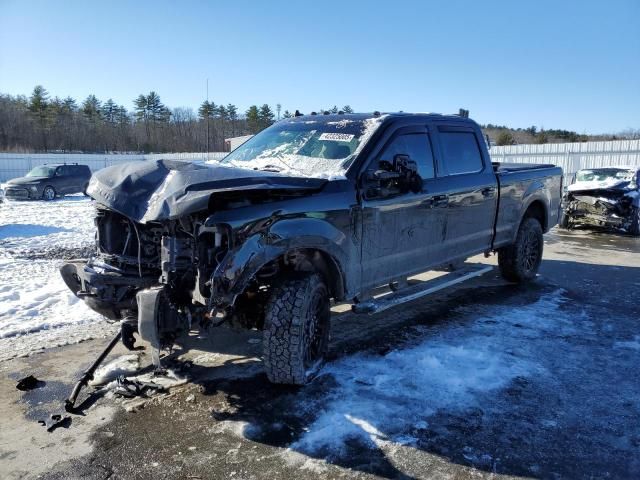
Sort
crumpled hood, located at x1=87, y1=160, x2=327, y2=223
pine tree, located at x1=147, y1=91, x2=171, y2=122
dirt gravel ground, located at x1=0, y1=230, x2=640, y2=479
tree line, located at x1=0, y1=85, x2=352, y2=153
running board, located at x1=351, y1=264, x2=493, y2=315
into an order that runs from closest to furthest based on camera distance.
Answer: dirt gravel ground, located at x1=0, y1=230, x2=640, y2=479 < crumpled hood, located at x1=87, y1=160, x2=327, y2=223 < running board, located at x1=351, y1=264, x2=493, y2=315 < tree line, located at x1=0, y1=85, x2=352, y2=153 < pine tree, located at x1=147, y1=91, x2=171, y2=122

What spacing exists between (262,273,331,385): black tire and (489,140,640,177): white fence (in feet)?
67.7

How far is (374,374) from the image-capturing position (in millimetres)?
4004

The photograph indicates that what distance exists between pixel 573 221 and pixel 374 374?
35.7 feet

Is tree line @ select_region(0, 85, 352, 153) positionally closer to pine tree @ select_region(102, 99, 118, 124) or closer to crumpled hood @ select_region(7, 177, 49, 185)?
pine tree @ select_region(102, 99, 118, 124)

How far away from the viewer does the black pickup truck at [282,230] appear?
328 centimetres

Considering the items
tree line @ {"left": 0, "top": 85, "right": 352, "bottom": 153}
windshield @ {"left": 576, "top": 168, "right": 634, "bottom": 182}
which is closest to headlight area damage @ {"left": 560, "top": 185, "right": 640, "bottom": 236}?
windshield @ {"left": 576, "top": 168, "right": 634, "bottom": 182}

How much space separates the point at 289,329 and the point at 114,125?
243 feet

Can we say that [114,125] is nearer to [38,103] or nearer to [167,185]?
[38,103]

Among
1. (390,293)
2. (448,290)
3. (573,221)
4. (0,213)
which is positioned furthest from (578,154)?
(0,213)

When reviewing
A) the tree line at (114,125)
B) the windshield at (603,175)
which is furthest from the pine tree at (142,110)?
the windshield at (603,175)

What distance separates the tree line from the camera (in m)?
59.9

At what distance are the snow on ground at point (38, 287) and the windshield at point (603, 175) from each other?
38.9 feet

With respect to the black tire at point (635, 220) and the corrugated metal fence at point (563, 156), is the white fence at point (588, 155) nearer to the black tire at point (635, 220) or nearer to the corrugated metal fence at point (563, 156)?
the corrugated metal fence at point (563, 156)

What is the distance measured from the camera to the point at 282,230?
11.4 ft
